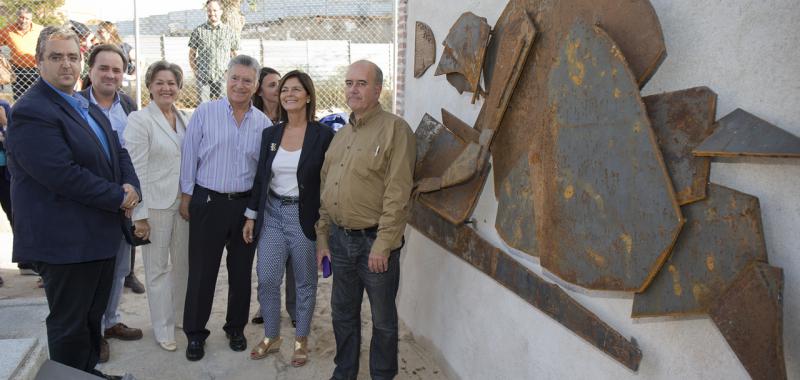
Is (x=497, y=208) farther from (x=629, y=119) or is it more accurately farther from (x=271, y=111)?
(x=271, y=111)

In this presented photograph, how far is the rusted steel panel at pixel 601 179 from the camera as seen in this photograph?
1582mm

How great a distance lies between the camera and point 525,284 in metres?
2.38

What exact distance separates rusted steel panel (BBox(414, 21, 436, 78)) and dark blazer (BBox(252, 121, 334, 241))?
676 mm

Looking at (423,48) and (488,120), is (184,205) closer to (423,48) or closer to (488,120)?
(423,48)

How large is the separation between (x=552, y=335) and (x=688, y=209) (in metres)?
0.92

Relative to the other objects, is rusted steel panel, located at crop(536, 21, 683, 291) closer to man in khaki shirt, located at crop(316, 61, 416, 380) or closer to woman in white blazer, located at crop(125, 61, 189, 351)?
man in khaki shirt, located at crop(316, 61, 416, 380)

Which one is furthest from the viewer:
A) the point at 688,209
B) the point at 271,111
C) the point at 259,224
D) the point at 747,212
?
the point at 271,111

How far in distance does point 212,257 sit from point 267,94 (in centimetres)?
137

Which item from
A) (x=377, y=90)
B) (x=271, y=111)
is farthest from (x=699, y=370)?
(x=271, y=111)

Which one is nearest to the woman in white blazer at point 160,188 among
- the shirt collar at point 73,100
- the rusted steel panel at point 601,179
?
the shirt collar at point 73,100

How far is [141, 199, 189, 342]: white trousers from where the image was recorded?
3455 millimetres

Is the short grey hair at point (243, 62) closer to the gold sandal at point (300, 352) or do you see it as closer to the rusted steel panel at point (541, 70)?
the rusted steel panel at point (541, 70)

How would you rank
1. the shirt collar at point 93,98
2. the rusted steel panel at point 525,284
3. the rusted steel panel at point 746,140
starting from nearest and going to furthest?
the rusted steel panel at point 746,140
the rusted steel panel at point 525,284
the shirt collar at point 93,98

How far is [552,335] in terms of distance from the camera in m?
2.28
